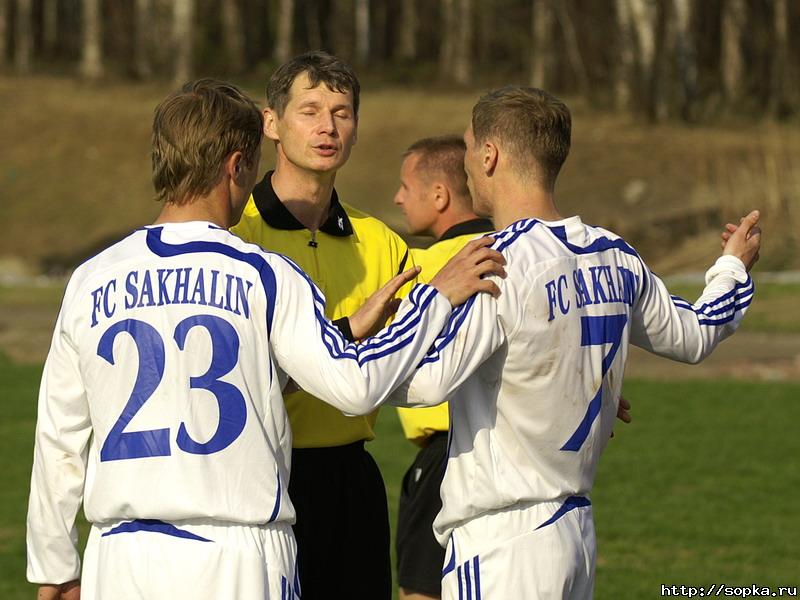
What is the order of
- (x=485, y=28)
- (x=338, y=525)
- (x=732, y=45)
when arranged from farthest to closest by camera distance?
1. (x=485, y=28)
2. (x=732, y=45)
3. (x=338, y=525)

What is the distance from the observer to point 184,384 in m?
3.68

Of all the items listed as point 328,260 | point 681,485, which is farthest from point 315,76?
point 681,485

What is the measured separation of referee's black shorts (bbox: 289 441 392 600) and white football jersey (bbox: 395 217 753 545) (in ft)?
2.04

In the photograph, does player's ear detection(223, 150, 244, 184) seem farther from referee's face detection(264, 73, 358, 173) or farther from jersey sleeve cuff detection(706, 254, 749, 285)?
jersey sleeve cuff detection(706, 254, 749, 285)

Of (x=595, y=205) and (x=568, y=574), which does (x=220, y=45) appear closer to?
(x=595, y=205)

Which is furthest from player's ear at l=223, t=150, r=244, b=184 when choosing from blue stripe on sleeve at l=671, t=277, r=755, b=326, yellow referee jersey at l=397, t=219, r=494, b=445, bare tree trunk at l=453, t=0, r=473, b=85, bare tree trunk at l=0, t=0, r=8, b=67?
bare tree trunk at l=0, t=0, r=8, b=67

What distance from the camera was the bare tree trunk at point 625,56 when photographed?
114 feet

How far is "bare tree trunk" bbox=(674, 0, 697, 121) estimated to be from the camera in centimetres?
3466

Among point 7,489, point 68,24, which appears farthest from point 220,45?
point 7,489

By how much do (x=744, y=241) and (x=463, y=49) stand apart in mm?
38590

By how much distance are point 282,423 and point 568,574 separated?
3.21 ft

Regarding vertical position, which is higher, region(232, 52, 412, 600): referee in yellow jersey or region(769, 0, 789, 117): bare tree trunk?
region(769, 0, 789, 117): bare tree trunk

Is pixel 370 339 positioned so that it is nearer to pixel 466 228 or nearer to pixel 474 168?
pixel 474 168

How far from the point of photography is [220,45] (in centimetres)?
4662
